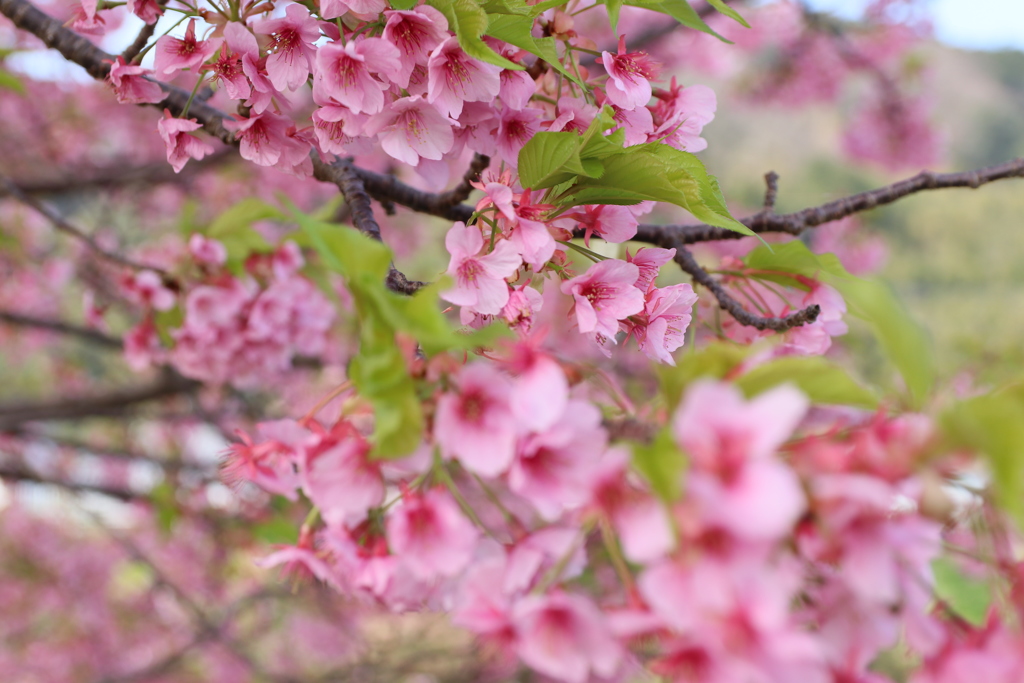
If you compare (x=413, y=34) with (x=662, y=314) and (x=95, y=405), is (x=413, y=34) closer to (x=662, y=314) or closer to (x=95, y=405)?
(x=662, y=314)

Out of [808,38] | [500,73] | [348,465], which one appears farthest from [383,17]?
[808,38]

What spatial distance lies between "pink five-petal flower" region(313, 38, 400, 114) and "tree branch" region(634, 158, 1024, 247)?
43 centimetres

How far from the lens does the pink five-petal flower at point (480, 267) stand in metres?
0.69

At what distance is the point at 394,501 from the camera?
61 centimetres

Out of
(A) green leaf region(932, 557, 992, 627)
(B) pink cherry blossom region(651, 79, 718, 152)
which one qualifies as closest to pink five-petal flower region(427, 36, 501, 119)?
(B) pink cherry blossom region(651, 79, 718, 152)

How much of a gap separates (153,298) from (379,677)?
274cm

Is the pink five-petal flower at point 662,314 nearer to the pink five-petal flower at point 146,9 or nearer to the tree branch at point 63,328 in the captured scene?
the pink five-petal flower at point 146,9

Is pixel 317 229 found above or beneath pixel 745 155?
above

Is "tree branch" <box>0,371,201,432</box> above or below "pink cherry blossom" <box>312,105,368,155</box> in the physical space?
below

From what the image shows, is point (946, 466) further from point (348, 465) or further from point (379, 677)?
point (379, 677)

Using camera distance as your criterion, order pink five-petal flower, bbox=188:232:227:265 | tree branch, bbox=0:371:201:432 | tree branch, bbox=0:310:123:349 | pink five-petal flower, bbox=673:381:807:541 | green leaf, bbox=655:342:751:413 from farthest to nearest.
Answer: tree branch, bbox=0:371:201:432 < tree branch, bbox=0:310:123:349 < pink five-petal flower, bbox=188:232:227:265 < green leaf, bbox=655:342:751:413 < pink five-petal flower, bbox=673:381:807:541

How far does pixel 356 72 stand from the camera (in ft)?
2.35

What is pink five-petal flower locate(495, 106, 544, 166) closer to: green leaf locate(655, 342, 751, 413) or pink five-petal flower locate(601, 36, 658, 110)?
pink five-petal flower locate(601, 36, 658, 110)

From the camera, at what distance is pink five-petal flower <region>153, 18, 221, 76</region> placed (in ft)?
2.58
